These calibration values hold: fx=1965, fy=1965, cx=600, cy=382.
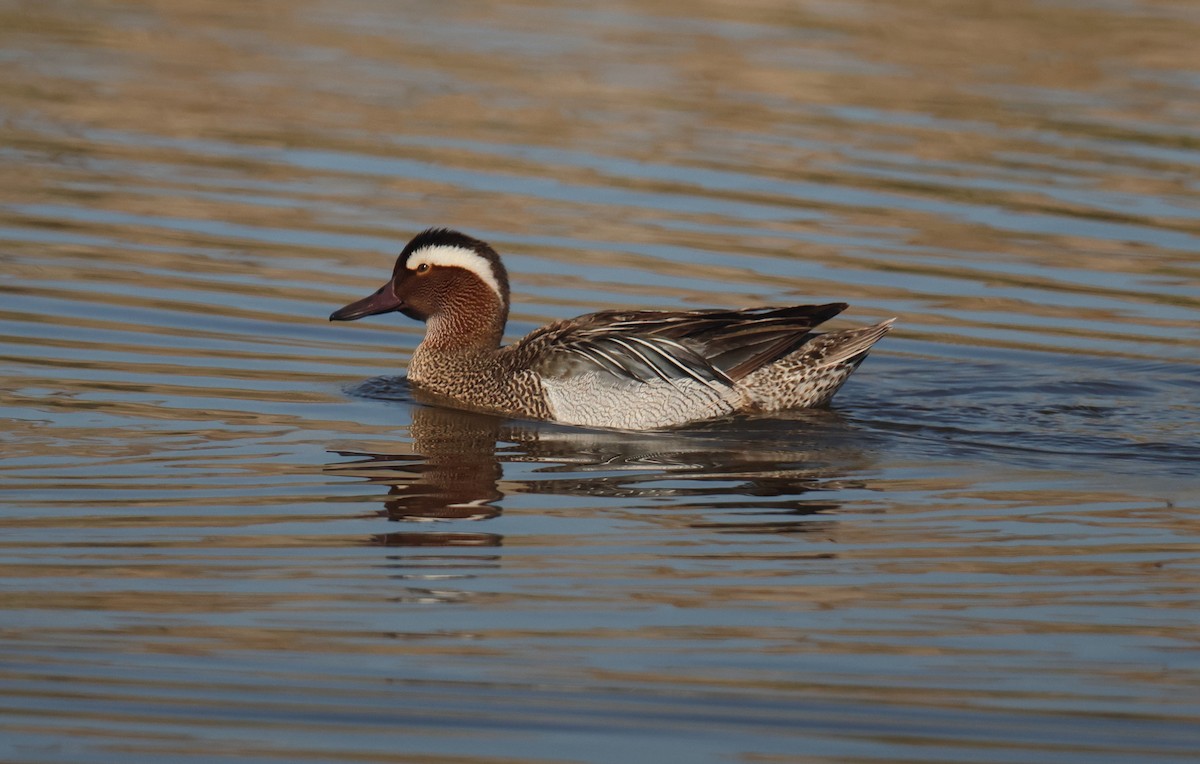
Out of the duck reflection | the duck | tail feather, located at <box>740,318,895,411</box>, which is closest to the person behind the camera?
the duck reflection

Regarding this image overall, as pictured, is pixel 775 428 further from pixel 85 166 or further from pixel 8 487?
pixel 85 166

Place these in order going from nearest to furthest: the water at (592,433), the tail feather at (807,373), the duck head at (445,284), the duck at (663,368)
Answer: the water at (592,433) → the duck at (663,368) → the tail feather at (807,373) → the duck head at (445,284)

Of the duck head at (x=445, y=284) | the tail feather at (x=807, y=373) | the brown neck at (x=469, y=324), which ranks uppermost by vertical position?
the duck head at (x=445, y=284)

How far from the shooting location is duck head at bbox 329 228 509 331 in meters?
10.1

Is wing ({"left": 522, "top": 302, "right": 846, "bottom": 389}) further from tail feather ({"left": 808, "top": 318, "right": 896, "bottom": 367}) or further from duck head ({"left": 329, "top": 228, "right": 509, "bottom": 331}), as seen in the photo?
duck head ({"left": 329, "top": 228, "right": 509, "bottom": 331})

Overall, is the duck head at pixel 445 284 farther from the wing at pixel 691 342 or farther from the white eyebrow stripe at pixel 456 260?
the wing at pixel 691 342

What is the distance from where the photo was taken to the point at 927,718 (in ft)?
17.4

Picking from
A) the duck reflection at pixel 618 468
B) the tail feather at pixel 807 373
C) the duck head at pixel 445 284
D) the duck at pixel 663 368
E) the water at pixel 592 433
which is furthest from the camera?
the duck head at pixel 445 284

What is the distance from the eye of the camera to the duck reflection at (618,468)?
24.3 ft

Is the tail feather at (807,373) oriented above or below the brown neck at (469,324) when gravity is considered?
below

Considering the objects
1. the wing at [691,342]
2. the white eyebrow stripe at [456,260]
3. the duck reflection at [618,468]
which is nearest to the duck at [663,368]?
the wing at [691,342]

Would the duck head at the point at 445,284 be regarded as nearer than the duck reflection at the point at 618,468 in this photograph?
No

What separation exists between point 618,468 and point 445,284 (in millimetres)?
2289

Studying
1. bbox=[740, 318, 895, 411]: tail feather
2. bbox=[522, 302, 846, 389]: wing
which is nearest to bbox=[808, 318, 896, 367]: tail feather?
bbox=[740, 318, 895, 411]: tail feather
